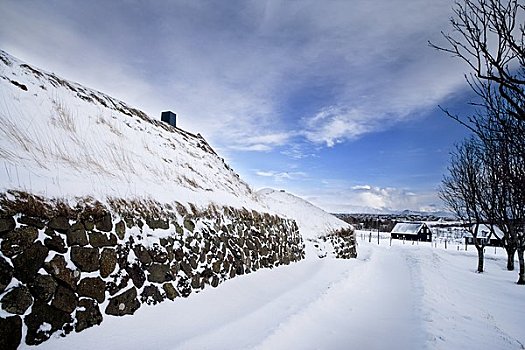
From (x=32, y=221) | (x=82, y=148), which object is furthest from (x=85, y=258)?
(x=82, y=148)

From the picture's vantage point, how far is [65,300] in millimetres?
3752

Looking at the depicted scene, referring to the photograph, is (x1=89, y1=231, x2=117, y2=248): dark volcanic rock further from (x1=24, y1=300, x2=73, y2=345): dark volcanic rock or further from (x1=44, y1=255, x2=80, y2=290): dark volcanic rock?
(x1=24, y1=300, x2=73, y2=345): dark volcanic rock

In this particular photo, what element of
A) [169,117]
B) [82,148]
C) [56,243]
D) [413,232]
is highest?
[169,117]

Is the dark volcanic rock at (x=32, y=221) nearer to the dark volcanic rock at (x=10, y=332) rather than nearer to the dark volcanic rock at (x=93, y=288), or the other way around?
the dark volcanic rock at (x=93, y=288)

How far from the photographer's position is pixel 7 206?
3.45m

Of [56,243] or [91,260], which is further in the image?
[91,260]

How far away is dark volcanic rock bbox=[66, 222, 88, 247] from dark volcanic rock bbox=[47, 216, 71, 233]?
73mm

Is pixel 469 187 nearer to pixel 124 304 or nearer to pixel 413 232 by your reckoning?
pixel 124 304

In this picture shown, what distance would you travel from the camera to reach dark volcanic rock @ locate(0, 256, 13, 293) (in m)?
3.19

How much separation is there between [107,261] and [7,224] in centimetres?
136

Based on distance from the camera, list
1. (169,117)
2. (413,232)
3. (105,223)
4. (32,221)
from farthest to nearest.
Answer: (413,232), (169,117), (105,223), (32,221)

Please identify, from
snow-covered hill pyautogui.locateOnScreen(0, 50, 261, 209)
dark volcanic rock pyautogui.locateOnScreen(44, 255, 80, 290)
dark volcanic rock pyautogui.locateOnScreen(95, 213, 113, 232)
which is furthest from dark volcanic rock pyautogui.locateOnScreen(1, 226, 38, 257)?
dark volcanic rock pyautogui.locateOnScreen(95, 213, 113, 232)

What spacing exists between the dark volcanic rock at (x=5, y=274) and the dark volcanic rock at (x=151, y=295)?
1879 millimetres

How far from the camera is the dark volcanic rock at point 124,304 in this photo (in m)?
4.28
